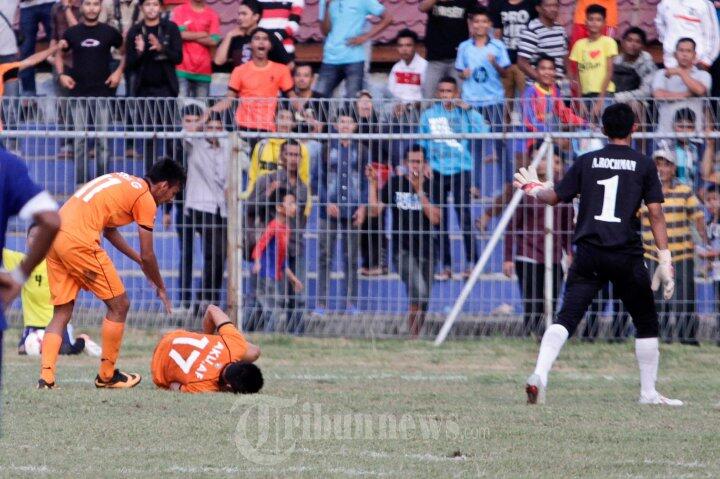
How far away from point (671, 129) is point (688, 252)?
4.03 feet

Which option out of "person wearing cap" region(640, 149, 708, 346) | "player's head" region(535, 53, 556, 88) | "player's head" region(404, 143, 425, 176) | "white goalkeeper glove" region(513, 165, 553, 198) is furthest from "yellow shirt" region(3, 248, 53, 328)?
"person wearing cap" region(640, 149, 708, 346)

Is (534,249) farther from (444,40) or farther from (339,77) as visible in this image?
(339,77)

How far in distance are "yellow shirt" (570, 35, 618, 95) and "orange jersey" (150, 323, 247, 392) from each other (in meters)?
6.36

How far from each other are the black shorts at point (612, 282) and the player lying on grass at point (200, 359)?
7.69ft

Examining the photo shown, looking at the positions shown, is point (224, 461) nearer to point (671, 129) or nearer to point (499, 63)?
point (671, 129)

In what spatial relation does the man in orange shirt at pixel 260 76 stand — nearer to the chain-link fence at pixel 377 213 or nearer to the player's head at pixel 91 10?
the chain-link fence at pixel 377 213

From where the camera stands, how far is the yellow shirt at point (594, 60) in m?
15.3

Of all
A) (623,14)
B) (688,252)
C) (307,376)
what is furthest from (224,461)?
(623,14)

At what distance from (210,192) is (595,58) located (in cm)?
444

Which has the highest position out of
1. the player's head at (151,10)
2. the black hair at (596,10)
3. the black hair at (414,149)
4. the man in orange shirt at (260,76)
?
the black hair at (596,10)

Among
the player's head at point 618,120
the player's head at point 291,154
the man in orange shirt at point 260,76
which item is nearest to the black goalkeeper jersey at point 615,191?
the player's head at point 618,120

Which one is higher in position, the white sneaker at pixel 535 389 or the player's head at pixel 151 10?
the player's head at pixel 151 10

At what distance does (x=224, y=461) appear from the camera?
289 inches

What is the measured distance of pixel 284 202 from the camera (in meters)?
14.6
